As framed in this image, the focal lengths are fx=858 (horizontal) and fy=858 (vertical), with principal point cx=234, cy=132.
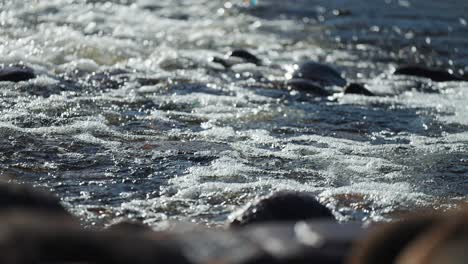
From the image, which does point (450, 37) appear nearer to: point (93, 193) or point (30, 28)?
point (30, 28)

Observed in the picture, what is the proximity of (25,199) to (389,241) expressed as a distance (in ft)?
5.04

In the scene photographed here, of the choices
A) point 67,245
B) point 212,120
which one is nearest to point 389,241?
point 67,245

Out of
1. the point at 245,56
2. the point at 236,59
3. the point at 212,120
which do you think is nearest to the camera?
the point at 212,120

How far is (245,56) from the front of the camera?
1090 centimetres

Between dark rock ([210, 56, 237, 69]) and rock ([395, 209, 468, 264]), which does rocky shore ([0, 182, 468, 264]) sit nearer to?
rock ([395, 209, 468, 264])

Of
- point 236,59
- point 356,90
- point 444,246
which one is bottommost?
point 236,59

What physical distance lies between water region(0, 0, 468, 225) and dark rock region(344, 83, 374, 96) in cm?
16

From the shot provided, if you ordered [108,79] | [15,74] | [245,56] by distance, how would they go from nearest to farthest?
[15,74] < [108,79] < [245,56]

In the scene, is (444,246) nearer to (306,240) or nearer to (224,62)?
(306,240)

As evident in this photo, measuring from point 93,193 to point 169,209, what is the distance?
53 centimetres

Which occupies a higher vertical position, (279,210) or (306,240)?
(306,240)

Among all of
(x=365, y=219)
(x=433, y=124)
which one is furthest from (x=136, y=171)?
(x=433, y=124)

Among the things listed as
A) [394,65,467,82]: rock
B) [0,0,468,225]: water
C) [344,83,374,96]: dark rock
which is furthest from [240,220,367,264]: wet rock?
[394,65,467,82]: rock

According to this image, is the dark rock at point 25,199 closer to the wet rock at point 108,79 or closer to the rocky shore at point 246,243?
the rocky shore at point 246,243
